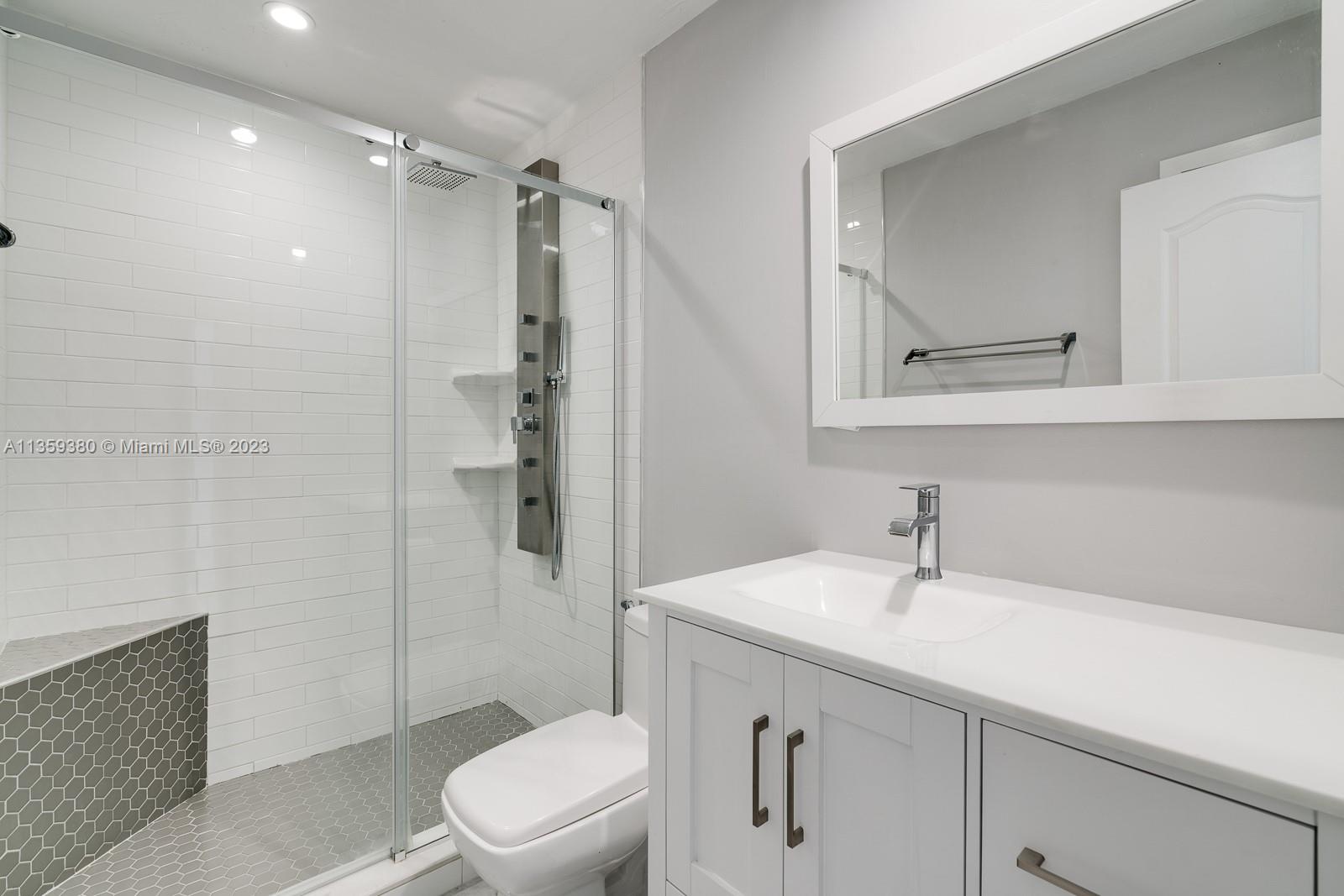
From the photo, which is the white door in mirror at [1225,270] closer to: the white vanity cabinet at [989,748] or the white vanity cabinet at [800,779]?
the white vanity cabinet at [989,748]

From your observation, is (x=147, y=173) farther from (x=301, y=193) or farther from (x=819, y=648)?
(x=819, y=648)

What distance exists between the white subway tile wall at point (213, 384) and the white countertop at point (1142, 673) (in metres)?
1.09

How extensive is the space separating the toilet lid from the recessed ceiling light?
211cm

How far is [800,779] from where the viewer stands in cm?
81

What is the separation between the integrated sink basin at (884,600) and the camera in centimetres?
101

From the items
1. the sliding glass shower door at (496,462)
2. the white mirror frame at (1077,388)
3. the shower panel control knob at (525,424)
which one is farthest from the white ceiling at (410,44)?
the shower panel control knob at (525,424)

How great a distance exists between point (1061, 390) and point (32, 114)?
6.95 ft

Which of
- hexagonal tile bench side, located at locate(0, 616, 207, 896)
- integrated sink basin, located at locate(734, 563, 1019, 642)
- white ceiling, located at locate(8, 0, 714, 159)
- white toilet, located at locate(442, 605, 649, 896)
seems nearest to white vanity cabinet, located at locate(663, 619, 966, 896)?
integrated sink basin, located at locate(734, 563, 1019, 642)

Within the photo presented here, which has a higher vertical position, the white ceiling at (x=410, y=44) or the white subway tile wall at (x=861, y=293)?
the white ceiling at (x=410, y=44)

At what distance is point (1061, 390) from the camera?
1032 mm

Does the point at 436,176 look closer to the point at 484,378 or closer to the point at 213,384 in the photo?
the point at 484,378

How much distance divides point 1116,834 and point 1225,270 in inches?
31.7

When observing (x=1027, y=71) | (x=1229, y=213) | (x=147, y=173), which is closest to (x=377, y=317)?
(x=147, y=173)

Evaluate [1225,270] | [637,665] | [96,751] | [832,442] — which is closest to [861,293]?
[832,442]
